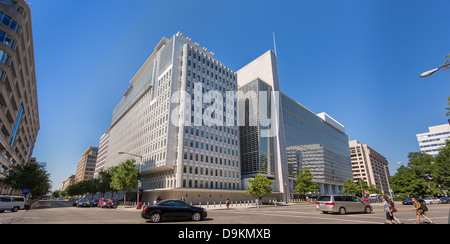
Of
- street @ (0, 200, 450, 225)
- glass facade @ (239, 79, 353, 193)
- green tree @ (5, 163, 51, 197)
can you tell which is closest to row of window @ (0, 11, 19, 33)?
green tree @ (5, 163, 51, 197)

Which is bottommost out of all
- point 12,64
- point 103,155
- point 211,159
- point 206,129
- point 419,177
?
point 419,177

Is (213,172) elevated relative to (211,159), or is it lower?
lower

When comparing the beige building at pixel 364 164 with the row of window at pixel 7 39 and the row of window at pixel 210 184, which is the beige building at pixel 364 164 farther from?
the row of window at pixel 7 39

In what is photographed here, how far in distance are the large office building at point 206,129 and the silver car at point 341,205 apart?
111ft

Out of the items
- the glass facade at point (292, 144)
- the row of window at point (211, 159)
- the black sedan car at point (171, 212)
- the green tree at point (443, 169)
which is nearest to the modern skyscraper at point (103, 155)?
the row of window at point (211, 159)

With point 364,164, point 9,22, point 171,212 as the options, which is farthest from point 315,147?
point 9,22

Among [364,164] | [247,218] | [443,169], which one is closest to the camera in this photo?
[247,218]

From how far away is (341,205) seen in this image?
61.5 feet

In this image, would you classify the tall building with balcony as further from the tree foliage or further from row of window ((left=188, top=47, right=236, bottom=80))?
the tree foliage

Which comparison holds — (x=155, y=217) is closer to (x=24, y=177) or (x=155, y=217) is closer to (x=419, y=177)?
(x=24, y=177)

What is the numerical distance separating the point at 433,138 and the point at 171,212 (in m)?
166

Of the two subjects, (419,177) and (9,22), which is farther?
(419,177)

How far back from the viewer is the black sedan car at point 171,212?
13648mm

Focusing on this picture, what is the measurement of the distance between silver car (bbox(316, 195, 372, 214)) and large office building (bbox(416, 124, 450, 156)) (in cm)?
14230
